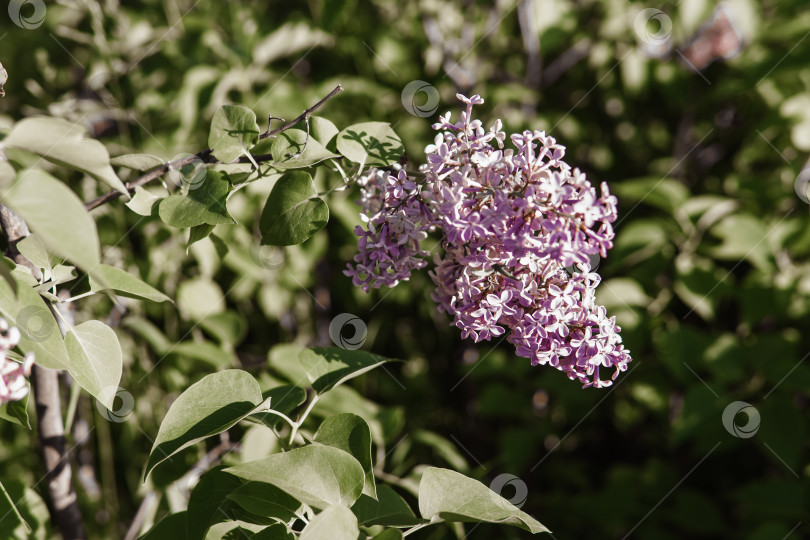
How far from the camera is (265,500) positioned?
663 mm

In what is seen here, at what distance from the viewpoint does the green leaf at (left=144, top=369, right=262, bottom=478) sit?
0.65m

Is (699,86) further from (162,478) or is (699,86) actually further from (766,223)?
(162,478)

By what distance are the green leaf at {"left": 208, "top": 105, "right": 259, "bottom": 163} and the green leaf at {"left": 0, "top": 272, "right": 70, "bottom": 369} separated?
0.26 m

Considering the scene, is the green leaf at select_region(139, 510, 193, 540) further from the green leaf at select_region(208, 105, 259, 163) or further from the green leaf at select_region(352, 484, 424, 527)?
the green leaf at select_region(208, 105, 259, 163)

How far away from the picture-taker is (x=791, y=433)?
1353 millimetres

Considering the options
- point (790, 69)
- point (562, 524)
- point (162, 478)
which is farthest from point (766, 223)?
→ point (162, 478)

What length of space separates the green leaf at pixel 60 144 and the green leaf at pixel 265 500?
318mm

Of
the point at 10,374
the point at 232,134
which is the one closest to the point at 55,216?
the point at 10,374

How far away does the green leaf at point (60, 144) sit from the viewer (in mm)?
529

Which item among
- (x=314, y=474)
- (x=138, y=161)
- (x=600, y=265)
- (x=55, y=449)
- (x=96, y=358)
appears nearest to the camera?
(x=314, y=474)

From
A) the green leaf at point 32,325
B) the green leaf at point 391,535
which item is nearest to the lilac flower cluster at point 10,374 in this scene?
the green leaf at point 32,325

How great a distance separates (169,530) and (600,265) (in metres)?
1.43

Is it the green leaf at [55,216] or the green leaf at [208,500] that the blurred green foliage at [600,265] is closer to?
the green leaf at [208,500]

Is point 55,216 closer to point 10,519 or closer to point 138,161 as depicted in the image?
point 138,161
